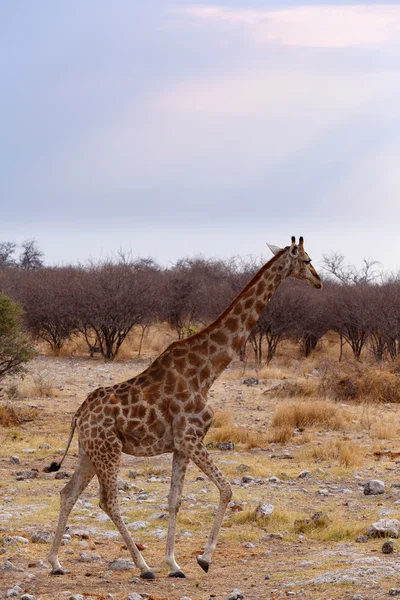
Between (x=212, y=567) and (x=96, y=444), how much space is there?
1502 millimetres

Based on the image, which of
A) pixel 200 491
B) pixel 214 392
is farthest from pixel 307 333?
pixel 200 491

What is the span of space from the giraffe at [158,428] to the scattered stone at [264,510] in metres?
1.92

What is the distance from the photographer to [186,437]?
7.40m

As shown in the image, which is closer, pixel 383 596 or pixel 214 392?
pixel 383 596

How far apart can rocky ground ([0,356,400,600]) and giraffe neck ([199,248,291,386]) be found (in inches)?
69.9

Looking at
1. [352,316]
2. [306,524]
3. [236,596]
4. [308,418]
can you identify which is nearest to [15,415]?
[308,418]

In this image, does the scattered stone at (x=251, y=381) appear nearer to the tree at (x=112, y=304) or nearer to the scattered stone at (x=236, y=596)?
the tree at (x=112, y=304)

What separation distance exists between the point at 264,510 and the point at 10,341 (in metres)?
9.93

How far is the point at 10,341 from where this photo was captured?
1794cm

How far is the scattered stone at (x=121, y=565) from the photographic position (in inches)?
293

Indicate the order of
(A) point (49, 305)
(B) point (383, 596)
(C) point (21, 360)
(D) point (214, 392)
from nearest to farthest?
(B) point (383, 596) → (C) point (21, 360) → (D) point (214, 392) → (A) point (49, 305)

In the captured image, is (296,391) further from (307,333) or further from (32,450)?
(307,333)

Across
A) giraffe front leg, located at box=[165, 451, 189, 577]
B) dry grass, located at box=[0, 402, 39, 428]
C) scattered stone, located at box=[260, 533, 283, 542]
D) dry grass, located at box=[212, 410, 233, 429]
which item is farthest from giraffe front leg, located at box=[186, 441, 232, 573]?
dry grass, located at box=[0, 402, 39, 428]

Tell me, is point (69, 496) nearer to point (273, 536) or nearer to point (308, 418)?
point (273, 536)
